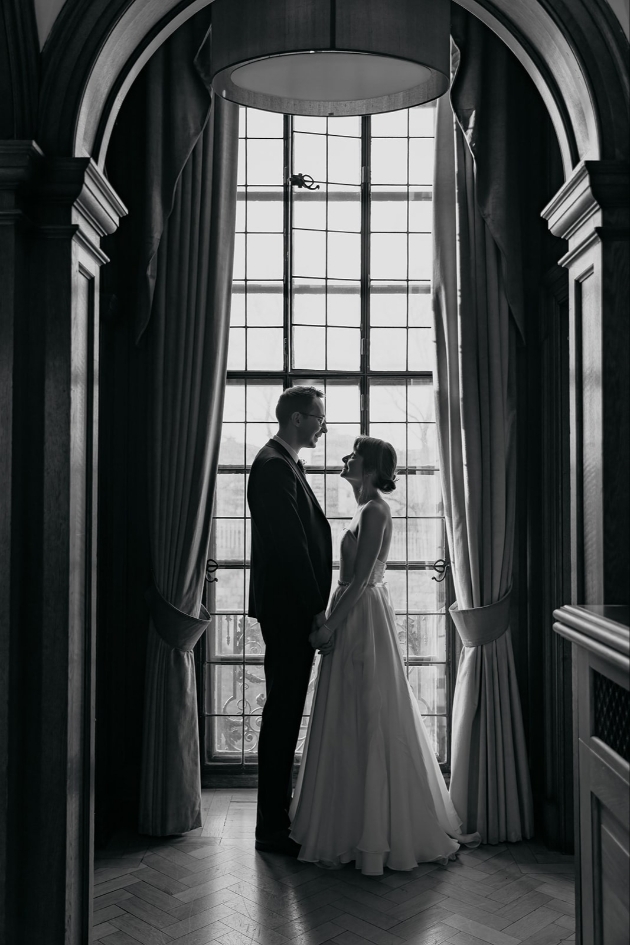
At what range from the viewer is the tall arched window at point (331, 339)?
16.3 feet

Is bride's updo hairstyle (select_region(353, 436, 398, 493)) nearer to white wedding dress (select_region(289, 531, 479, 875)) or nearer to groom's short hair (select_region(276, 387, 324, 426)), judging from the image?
groom's short hair (select_region(276, 387, 324, 426))

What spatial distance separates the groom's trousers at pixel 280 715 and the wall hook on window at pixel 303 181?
2.43m

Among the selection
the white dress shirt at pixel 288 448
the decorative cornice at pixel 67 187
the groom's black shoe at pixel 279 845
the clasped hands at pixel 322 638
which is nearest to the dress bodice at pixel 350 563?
the clasped hands at pixel 322 638

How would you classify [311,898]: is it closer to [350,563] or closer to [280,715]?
[280,715]

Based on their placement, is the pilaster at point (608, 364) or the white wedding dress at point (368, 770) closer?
the pilaster at point (608, 364)

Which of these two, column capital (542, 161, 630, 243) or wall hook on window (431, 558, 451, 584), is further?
wall hook on window (431, 558, 451, 584)

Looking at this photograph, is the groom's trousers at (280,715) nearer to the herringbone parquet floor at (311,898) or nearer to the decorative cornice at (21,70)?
the herringbone parquet floor at (311,898)

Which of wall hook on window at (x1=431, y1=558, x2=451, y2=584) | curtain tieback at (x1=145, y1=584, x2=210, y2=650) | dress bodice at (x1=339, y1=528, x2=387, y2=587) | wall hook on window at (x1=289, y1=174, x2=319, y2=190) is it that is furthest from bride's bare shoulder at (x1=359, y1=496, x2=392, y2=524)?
wall hook on window at (x1=289, y1=174, x2=319, y2=190)

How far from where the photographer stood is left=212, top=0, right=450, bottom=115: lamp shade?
2883mm

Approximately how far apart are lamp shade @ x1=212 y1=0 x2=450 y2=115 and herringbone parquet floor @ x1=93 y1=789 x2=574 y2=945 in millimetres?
3086

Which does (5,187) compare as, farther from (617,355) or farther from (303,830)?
(303,830)

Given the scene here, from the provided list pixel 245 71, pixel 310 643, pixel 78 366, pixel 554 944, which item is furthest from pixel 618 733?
pixel 245 71

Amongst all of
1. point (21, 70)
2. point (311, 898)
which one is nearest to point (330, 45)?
point (21, 70)

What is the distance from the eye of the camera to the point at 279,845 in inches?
160
